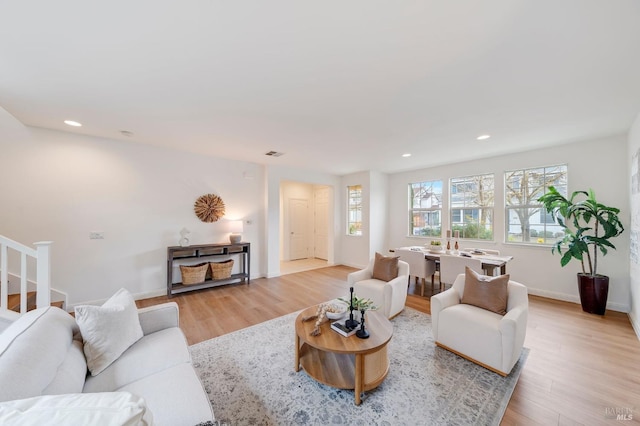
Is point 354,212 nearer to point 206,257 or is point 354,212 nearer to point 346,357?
point 206,257

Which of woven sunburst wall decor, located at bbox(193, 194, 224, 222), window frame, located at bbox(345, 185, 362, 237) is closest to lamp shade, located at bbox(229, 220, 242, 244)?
woven sunburst wall decor, located at bbox(193, 194, 224, 222)

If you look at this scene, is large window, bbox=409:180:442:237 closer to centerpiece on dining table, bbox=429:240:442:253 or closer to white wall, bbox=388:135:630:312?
white wall, bbox=388:135:630:312

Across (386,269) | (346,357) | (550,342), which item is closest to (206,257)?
(386,269)

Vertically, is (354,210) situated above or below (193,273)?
above

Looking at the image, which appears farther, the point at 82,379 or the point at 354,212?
the point at 354,212

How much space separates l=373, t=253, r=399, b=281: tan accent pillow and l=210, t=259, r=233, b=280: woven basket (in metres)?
2.77

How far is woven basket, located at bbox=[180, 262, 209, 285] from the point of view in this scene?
13.5ft

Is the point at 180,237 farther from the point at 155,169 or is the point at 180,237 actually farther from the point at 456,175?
the point at 456,175

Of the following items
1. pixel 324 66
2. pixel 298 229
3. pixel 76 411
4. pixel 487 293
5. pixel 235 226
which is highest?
pixel 324 66

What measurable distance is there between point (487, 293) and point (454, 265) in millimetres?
1403

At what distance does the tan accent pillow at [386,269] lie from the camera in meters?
3.36

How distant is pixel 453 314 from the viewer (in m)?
2.37

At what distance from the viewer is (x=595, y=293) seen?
10.7ft

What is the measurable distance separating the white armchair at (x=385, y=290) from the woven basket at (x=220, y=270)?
2.45 metres
